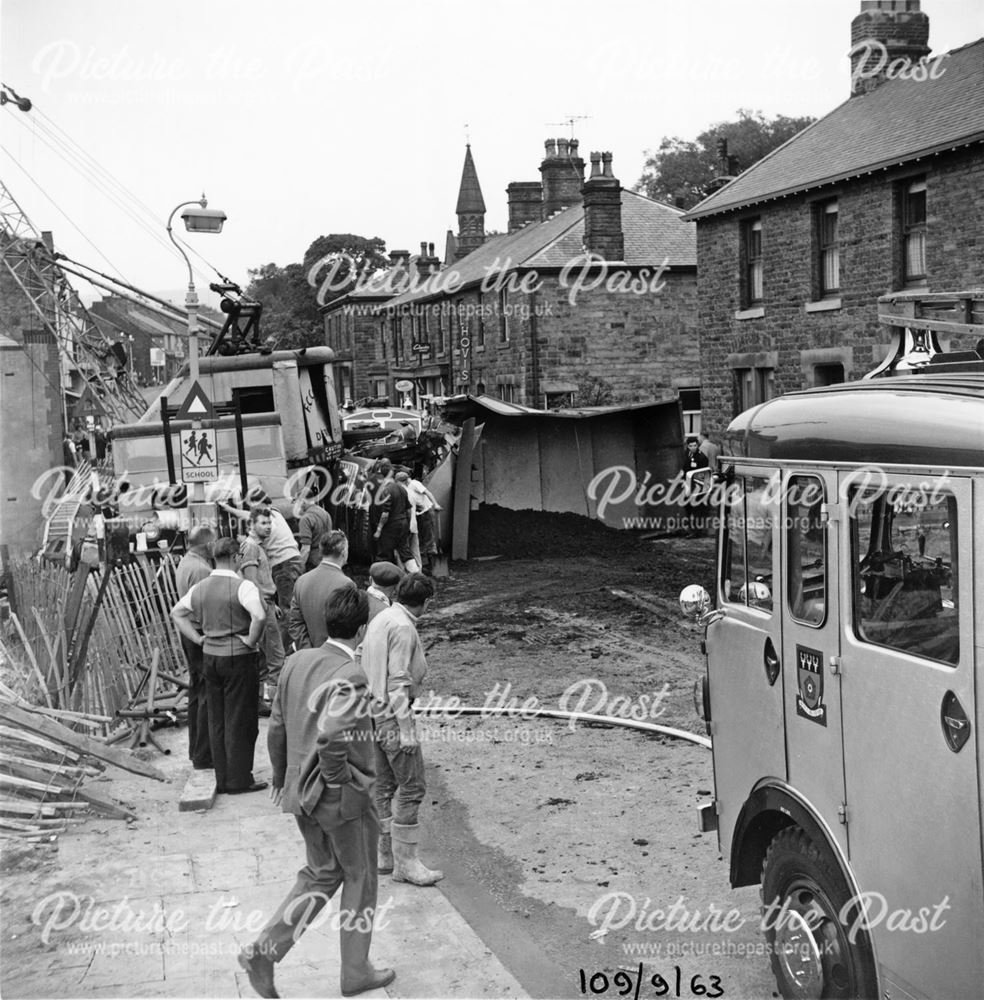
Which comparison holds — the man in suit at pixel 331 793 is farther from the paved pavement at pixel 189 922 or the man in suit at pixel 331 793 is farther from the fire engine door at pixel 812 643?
the fire engine door at pixel 812 643

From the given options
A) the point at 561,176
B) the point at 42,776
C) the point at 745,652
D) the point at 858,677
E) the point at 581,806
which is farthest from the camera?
the point at 561,176

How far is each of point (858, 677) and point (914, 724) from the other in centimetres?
40

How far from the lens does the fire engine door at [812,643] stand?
4812 mm

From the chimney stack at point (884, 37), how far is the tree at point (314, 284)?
54059 mm

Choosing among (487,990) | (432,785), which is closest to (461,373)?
(432,785)

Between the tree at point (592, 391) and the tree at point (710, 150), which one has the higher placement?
the tree at point (710, 150)

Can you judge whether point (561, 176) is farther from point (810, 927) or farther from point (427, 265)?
point (810, 927)

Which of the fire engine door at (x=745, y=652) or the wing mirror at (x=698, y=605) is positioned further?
the wing mirror at (x=698, y=605)

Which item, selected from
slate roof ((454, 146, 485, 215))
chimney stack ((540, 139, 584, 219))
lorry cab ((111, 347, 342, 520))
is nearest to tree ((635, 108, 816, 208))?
slate roof ((454, 146, 485, 215))

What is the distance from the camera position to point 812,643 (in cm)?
497

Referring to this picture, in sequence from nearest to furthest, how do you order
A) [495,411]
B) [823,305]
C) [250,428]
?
[250,428]
[495,411]
[823,305]

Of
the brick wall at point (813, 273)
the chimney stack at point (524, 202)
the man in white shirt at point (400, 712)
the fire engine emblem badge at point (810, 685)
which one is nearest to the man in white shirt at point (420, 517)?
the brick wall at point (813, 273)

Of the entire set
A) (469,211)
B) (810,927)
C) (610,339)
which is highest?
(469,211)

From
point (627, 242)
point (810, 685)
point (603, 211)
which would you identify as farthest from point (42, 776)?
point (627, 242)
